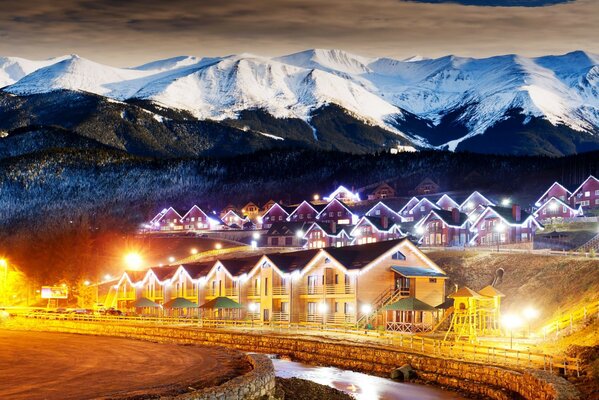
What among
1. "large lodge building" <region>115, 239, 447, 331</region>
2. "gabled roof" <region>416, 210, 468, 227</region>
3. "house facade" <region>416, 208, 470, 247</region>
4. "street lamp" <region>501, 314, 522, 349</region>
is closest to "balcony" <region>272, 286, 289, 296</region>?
"large lodge building" <region>115, 239, 447, 331</region>

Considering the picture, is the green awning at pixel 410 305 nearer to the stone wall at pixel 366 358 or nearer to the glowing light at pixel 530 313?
the glowing light at pixel 530 313

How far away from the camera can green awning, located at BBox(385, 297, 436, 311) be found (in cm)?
6350

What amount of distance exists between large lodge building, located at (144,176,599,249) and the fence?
41.8m

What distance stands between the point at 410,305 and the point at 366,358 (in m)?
16.6

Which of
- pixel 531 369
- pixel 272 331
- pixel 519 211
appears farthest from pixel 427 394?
pixel 519 211

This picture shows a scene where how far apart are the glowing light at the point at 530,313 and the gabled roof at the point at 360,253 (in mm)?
14350

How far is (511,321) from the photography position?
186 feet

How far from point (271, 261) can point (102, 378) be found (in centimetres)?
4855

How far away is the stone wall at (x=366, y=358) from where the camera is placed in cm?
3344

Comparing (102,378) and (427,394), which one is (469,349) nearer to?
(427,394)

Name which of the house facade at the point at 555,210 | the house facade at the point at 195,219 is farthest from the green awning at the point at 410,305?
the house facade at the point at 195,219

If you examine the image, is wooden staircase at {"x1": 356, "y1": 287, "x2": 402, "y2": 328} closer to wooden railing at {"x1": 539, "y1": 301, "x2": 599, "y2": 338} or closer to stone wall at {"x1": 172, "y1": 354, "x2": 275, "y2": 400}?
wooden railing at {"x1": 539, "y1": 301, "x2": 599, "y2": 338}

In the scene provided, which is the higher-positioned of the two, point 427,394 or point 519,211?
point 519,211

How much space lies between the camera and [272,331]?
64875 mm
